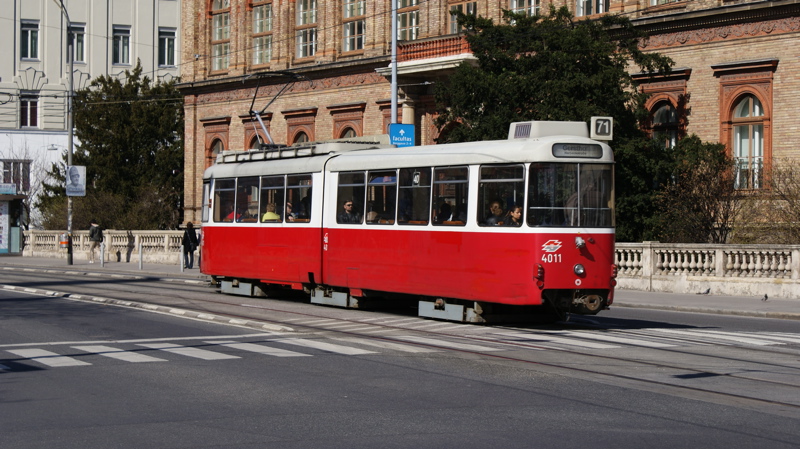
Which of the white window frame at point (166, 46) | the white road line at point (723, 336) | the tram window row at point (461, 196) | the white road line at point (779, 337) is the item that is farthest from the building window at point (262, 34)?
the white road line at point (779, 337)

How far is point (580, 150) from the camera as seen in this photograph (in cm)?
1653

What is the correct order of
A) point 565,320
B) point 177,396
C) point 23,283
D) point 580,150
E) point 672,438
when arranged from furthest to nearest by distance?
point 23,283 → point 565,320 → point 580,150 → point 177,396 → point 672,438

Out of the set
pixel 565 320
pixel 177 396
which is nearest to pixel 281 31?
pixel 565 320

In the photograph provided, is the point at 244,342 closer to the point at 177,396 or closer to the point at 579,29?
the point at 177,396

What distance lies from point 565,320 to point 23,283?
17763 mm

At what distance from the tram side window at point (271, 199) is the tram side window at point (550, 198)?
24.9ft

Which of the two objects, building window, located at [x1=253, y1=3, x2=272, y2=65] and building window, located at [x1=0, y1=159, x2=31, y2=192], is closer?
building window, located at [x1=253, y1=3, x2=272, y2=65]

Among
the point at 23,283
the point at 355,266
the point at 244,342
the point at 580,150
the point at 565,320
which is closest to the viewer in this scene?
the point at 244,342

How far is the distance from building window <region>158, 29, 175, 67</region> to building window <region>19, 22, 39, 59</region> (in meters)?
8.07

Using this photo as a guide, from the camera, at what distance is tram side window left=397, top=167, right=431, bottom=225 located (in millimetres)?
18281

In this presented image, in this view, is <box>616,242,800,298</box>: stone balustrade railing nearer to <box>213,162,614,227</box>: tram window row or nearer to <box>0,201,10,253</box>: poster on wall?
<box>213,162,614,227</box>: tram window row

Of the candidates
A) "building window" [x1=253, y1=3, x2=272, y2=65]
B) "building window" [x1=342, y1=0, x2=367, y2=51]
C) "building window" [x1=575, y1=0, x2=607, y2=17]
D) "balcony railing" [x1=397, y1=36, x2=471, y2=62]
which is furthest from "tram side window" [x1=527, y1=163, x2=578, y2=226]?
"building window" [x1=253, y1=3, x2=272, y2=65]

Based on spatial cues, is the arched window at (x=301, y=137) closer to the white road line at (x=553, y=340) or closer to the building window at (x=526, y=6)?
the building window at (x=526, y=6)

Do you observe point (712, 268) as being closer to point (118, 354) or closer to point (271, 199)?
point (271, 199)
